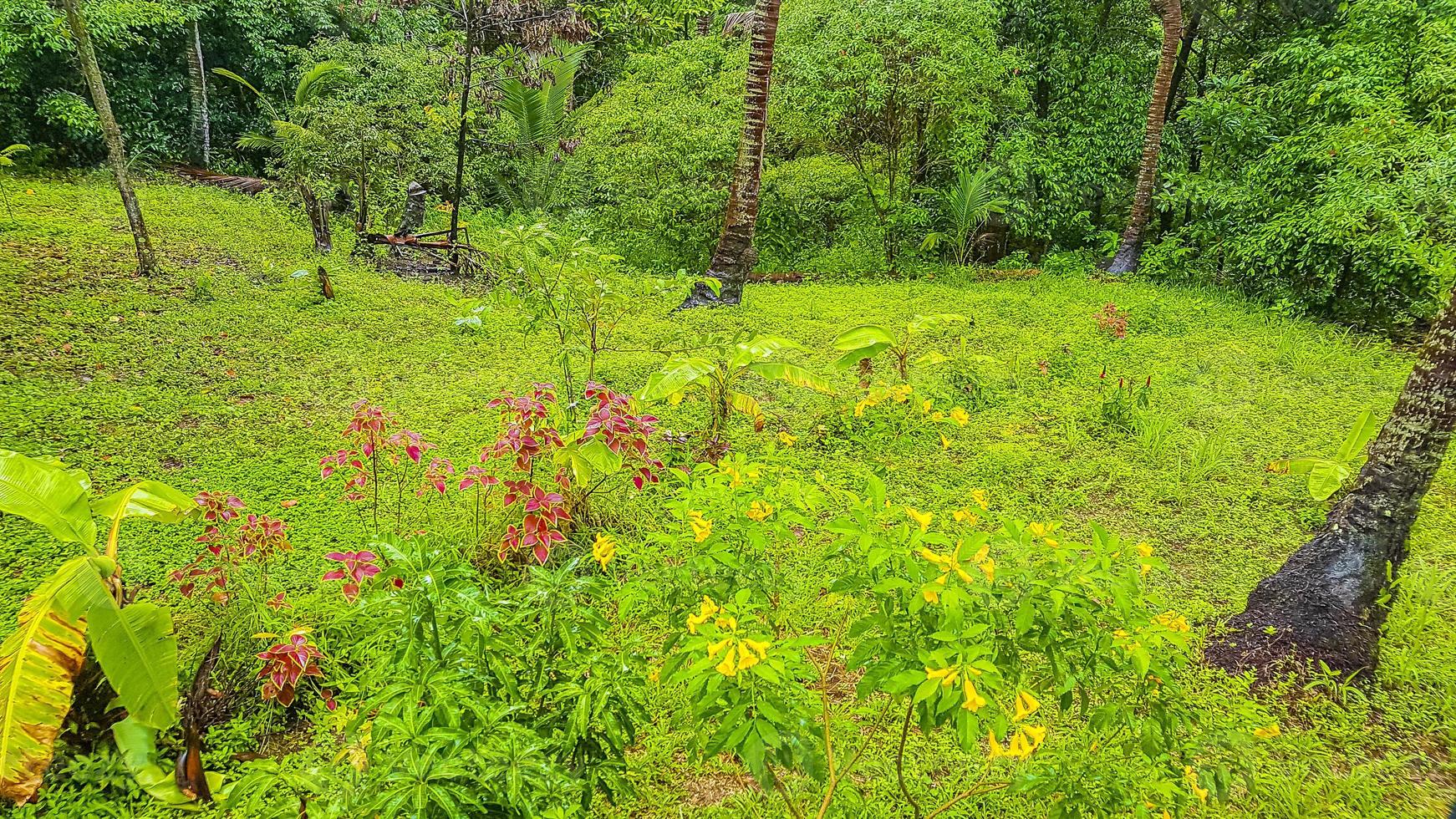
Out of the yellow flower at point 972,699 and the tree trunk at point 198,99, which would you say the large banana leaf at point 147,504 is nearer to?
the yellow flower at point 972,699

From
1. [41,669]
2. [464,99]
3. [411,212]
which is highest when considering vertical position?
[464,99]

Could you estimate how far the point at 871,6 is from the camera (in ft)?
27.9

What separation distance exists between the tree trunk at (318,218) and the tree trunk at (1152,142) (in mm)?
9491

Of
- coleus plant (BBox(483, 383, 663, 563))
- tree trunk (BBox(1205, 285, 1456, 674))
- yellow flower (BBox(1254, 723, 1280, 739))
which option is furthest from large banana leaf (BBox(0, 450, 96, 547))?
tree trunk (BBox(1205, 285, 1456, 674))

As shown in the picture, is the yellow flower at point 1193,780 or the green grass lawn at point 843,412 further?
the green grass lawn at point 843,412

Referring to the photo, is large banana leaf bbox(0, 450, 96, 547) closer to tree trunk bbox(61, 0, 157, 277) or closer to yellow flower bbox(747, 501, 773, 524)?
yellow flower bbox(747, 501, 773, 524)

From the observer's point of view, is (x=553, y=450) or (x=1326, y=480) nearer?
(x=553, y=450)

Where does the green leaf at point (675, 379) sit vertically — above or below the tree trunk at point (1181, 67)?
below

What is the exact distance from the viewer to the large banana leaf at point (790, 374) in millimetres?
3953

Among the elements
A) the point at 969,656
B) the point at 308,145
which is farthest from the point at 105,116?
the point at 969,656

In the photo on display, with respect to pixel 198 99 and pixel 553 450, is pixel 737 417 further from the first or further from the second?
pixel 198 99

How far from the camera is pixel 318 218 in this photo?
774cm

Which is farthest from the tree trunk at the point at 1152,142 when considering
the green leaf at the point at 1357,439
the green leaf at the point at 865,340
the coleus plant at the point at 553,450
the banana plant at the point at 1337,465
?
the coleus plant at the point at 553,450

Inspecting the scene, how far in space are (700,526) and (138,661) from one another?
1.66 meters
